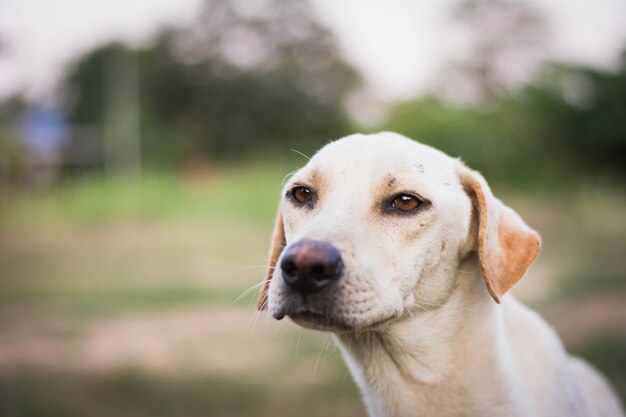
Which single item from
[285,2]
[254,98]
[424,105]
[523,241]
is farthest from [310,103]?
[523,241]

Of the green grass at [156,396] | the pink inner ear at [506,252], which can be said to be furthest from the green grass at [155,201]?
the pink inner ear at [506,252]

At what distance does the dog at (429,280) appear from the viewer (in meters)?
2.55

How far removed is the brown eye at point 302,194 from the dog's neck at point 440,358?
663 mm

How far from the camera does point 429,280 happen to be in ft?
8.82

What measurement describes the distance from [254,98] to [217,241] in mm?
8651

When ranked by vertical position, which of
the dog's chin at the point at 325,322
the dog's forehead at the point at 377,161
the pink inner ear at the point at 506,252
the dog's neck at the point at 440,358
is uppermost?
the dog's forehead at the point at 377,161

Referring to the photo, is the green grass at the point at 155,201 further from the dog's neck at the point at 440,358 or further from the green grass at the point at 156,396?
the dog's neck at the point at 440,358

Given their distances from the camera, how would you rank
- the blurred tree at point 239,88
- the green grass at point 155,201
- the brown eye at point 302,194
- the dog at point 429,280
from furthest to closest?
the blurred tree at point 239,88 < the green grass at point 155,201 < the brown eye at point 302,194 < the dog at point 429,280

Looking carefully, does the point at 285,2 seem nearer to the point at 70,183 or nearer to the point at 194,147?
the point at 194,147

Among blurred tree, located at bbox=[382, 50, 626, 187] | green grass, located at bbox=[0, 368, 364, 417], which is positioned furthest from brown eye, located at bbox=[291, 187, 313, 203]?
blurred tree, located at bbox=[382, 50, 626, 187]

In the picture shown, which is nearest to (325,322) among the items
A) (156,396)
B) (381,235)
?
(381,235)

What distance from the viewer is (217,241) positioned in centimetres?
1288

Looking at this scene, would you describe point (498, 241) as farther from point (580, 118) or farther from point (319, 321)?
point (580, 118)

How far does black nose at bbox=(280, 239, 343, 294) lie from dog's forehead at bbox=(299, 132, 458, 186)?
56 centimetres
